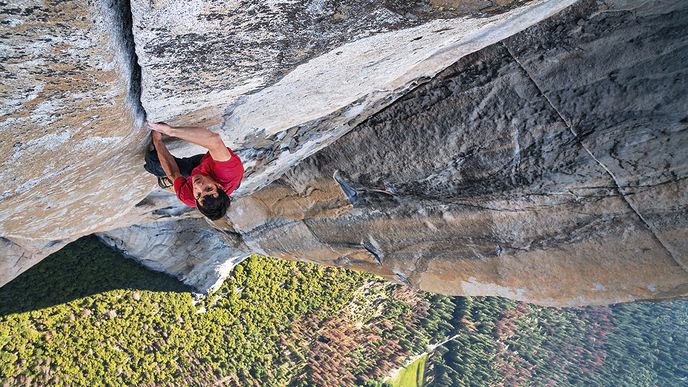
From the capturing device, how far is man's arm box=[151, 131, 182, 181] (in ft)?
10.0

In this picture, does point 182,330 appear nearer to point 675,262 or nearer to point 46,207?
point 46,207

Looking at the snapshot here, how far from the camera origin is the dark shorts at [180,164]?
3.33 m

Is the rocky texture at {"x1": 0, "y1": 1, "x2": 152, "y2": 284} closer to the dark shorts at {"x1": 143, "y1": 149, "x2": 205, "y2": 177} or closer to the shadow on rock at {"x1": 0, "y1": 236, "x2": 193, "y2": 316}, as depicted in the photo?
the dark shorts at {"x1": 143, "y1": 149, "x2": 205, "y2": 177}

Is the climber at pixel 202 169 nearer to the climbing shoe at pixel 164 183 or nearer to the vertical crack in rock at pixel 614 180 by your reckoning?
the climbing shoe at pixel 164 183

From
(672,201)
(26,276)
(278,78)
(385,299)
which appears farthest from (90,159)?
(385,299)

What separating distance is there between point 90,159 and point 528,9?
235 centimetres

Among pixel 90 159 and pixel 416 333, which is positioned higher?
pixel 90 159

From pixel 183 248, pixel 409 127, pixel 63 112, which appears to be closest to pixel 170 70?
pixel 63 112

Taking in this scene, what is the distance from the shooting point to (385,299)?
12453 mm

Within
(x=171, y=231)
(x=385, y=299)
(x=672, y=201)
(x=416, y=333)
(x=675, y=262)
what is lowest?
(x=416, y=333)

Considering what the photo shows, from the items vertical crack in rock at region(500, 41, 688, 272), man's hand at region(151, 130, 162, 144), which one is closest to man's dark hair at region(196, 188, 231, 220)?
man's hand at region(151, 130, 162, 144)

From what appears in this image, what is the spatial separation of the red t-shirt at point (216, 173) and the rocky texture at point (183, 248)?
3.07 m

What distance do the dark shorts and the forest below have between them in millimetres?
3325

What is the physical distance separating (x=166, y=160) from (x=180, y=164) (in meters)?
0.16
